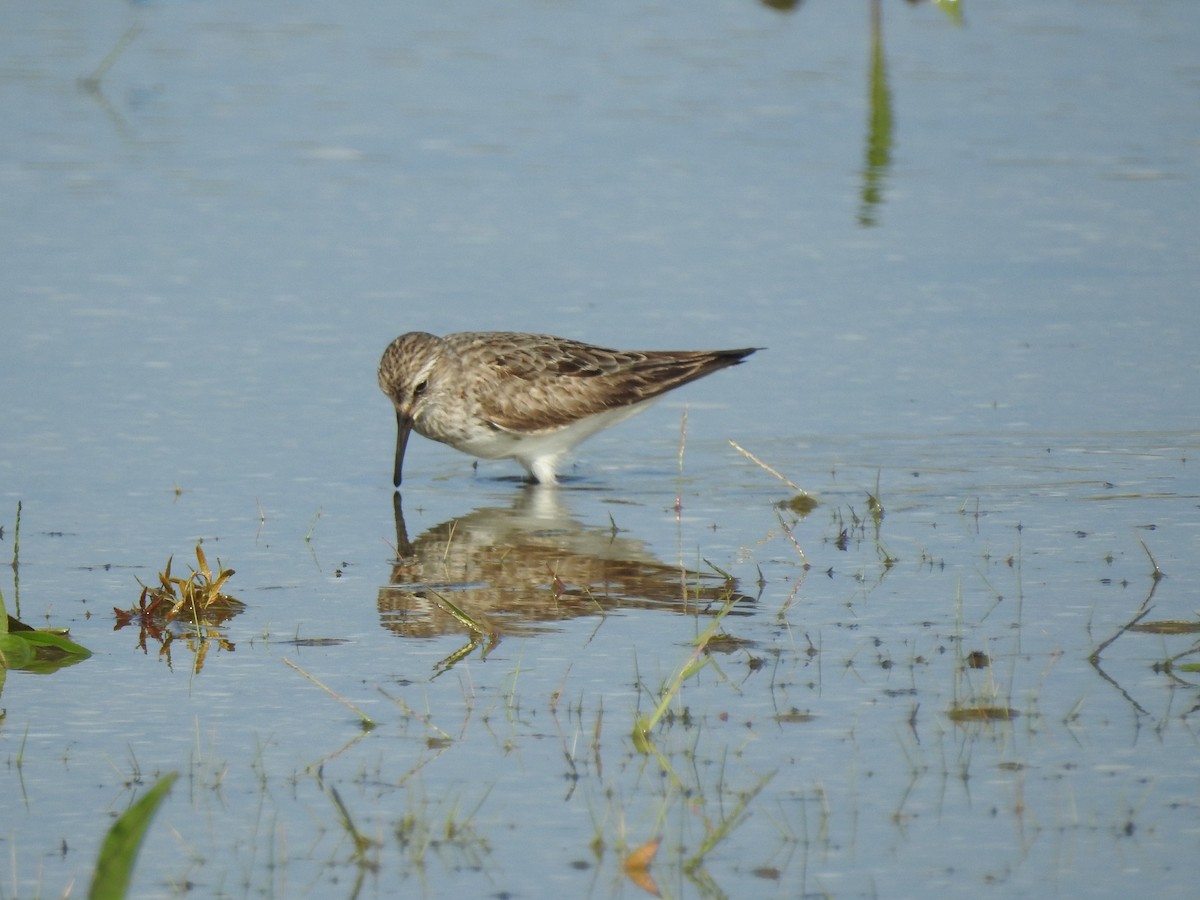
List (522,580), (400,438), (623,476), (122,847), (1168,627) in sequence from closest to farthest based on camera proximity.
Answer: (122,847) < (1168,627) < (522,580) < (400,438) < (623,476)

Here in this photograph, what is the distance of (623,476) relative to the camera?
466 inches

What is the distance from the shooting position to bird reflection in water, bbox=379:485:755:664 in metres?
8.70

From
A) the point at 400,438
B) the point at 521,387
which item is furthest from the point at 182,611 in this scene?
the point at 521,387

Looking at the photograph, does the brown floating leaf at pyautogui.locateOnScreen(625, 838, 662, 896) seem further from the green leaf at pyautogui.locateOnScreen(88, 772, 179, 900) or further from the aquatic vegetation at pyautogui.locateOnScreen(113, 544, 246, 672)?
the aquatic vegetation at pyautogui.locateOnScreen(113, 544, 246, 672)

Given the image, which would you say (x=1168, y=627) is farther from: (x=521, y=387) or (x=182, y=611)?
(x=521, y=387)

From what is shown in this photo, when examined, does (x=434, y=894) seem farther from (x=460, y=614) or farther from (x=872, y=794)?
(x=460, y=614)

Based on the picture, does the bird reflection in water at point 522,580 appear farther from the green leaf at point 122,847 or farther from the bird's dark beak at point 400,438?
the green leaf at point 122,847

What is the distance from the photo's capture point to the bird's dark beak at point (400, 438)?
11.3m

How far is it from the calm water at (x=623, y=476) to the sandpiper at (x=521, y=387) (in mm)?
338

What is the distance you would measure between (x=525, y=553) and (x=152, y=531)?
1.89 m

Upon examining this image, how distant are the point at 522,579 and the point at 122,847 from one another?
4.66 meters

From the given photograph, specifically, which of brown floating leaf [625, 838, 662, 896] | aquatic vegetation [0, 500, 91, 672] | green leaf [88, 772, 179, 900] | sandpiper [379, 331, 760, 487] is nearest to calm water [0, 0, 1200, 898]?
brown floating leaf [625, 838, 662, 896]

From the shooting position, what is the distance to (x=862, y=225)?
1769 centimetres

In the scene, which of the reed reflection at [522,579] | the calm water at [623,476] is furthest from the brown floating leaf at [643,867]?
the reed reflection at [522,579]
